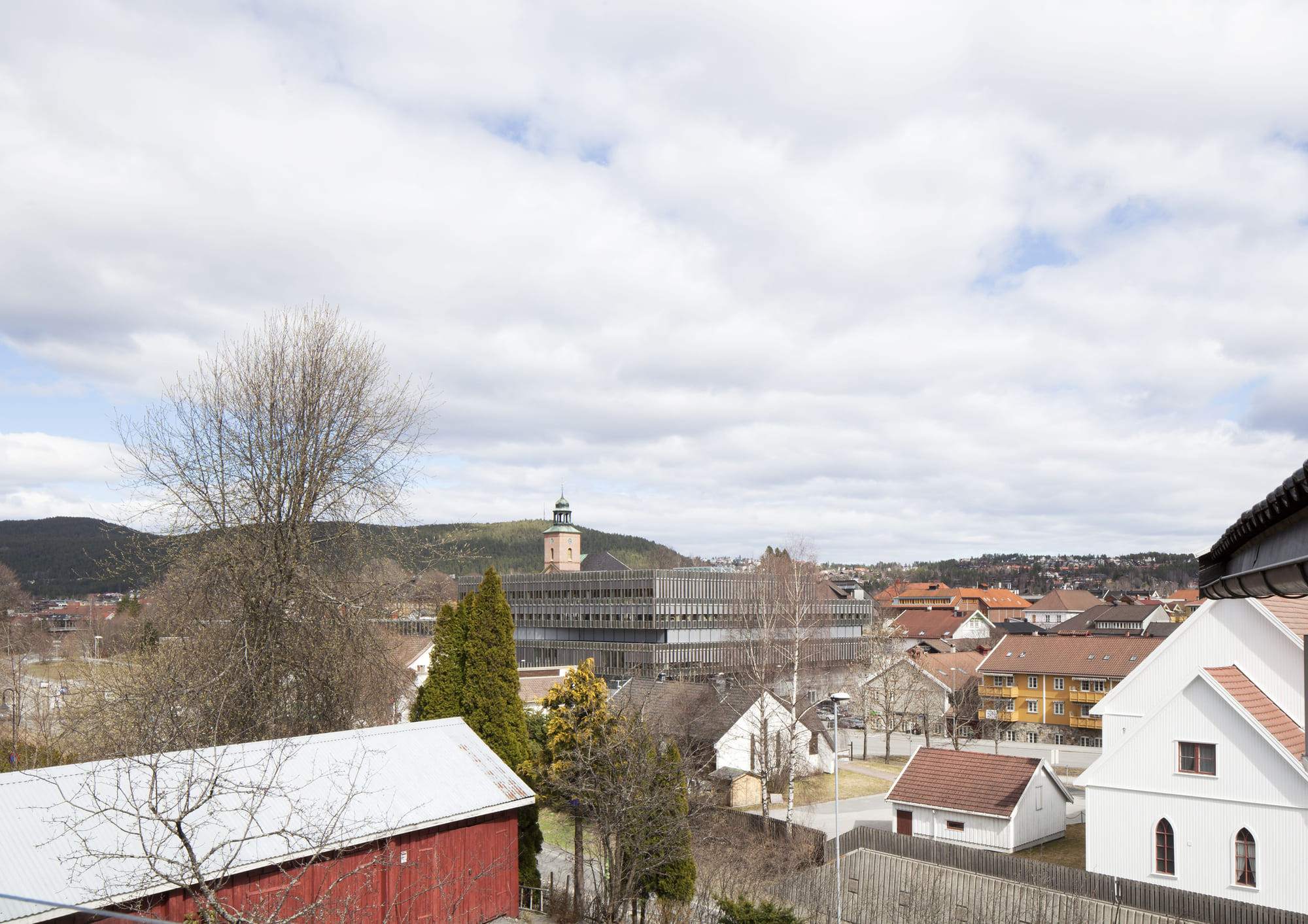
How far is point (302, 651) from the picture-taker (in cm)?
2167

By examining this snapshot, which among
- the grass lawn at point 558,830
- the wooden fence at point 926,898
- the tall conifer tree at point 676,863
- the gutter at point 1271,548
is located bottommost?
the grass lawn at point 558,830

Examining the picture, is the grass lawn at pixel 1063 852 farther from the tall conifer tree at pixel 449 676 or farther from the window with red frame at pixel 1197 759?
the tall conifer tree at pixel 449 676

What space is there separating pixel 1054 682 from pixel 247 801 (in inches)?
2272

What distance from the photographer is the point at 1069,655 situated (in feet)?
197

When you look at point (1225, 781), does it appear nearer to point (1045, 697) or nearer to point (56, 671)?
point (1045, 697)

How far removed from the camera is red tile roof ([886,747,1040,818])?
1171 inches

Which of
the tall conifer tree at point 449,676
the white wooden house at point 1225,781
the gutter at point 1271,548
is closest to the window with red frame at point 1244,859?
the white wooden house at point 1225,781

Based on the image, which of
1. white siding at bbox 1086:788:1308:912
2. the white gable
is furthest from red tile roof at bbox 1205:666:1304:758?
white siding at bbox 1086:788:1308:912

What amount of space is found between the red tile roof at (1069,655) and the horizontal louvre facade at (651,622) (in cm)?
1237

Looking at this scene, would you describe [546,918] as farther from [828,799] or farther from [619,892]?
[828,799]

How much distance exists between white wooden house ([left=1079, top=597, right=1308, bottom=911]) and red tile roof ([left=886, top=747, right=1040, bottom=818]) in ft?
14.7

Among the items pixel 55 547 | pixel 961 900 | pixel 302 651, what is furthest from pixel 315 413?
pixel 55 547

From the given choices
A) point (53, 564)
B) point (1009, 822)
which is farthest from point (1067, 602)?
point (53, 564)

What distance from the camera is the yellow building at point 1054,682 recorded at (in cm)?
5762
